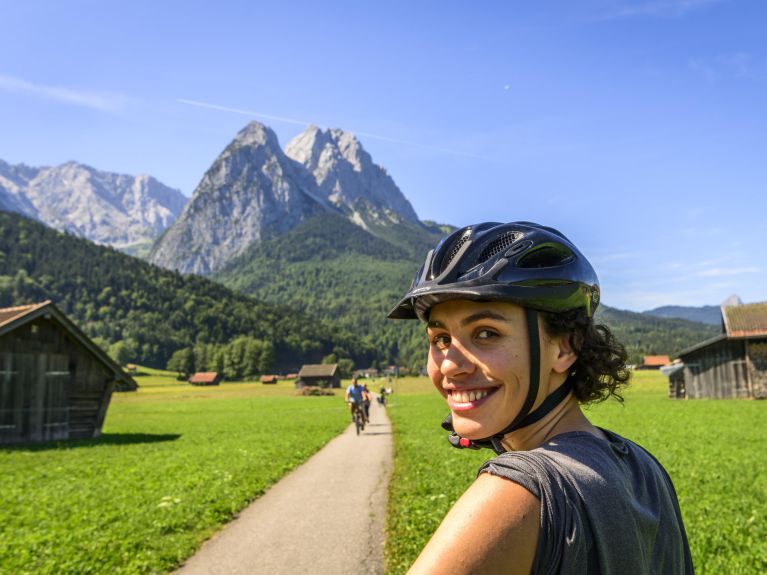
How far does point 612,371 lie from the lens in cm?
233

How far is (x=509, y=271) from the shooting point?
1.97 m

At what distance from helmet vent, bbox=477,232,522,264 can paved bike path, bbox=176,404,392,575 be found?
6238 mm

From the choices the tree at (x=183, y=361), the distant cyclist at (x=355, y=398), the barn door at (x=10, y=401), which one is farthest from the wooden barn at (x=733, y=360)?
the tree at (x=183, y=361)

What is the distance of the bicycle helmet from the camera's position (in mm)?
1937

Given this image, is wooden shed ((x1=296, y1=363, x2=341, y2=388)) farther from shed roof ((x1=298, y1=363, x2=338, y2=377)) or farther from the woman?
the woman

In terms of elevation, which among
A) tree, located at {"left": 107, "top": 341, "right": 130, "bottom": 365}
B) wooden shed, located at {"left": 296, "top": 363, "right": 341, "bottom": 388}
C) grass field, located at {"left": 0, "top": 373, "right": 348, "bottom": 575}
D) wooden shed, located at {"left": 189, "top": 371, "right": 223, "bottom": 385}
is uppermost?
grass field, located at {"left": 0, "top": 373, "right": 348, "bottom": 575}

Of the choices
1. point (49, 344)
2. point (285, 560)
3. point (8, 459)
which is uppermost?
point (49, 344)

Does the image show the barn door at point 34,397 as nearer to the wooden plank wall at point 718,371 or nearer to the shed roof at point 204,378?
the wooden plank wall at point 718,371

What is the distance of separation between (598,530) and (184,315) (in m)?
192

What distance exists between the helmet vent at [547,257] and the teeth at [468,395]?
455mm

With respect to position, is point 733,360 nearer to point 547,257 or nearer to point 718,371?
point 718,371

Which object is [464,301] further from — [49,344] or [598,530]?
[49,344]

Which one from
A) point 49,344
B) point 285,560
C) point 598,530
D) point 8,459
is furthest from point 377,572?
point 49,344

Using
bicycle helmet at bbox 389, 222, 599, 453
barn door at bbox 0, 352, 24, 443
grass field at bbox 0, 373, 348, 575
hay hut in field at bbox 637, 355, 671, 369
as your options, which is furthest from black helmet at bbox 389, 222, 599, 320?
hay hut in field at bbox 637, 355, 671, 369
